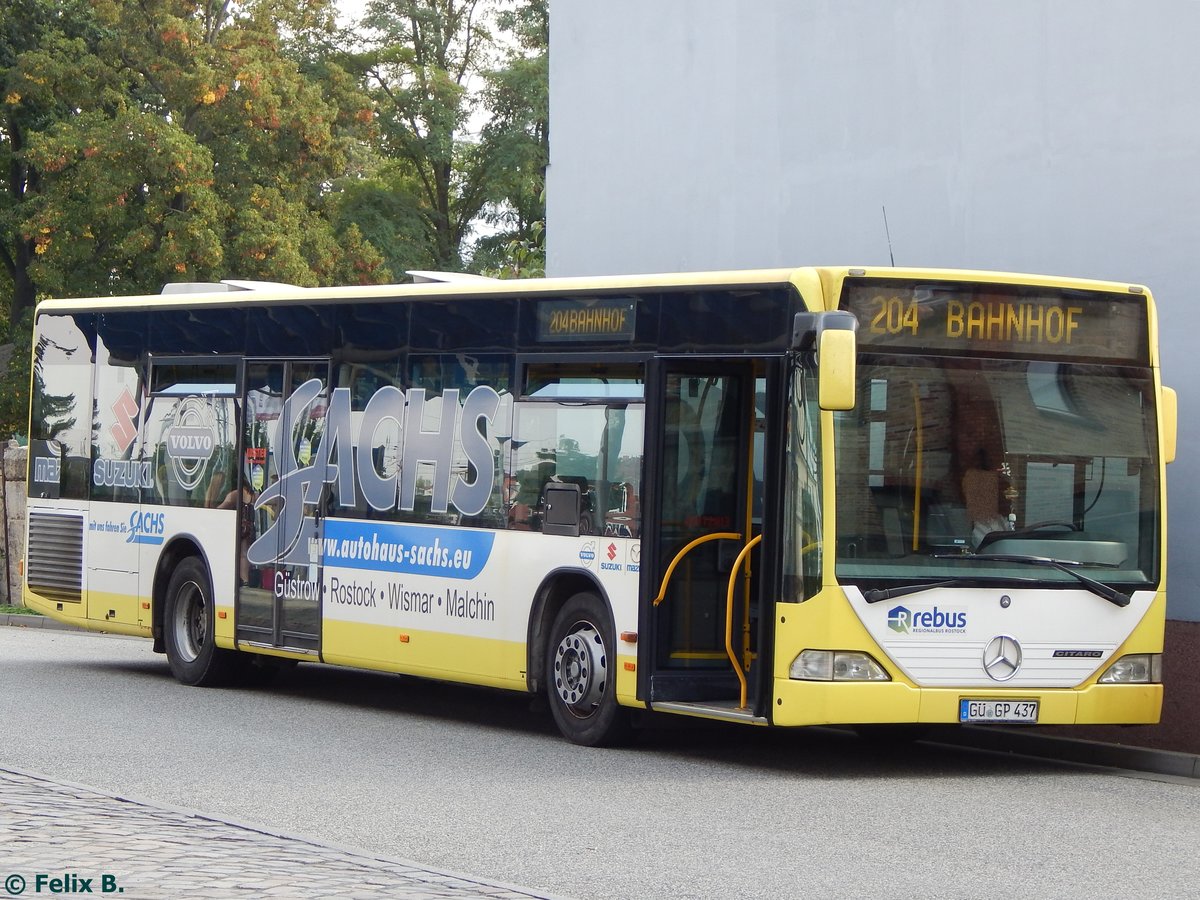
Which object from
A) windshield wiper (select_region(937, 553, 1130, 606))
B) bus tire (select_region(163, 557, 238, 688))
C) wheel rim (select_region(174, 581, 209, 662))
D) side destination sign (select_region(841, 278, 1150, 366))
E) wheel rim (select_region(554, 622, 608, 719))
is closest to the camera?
side destination sign (select_region(841, 278, 1150, 366))

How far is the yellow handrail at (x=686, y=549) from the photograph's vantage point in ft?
40.9

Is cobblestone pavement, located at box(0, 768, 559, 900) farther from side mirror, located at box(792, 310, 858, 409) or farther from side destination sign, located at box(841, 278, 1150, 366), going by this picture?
side destination sign, located at box(841, 278, 1150, 366)

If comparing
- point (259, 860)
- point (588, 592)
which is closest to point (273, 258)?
point (588, 592)

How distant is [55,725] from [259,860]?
5.68 meters

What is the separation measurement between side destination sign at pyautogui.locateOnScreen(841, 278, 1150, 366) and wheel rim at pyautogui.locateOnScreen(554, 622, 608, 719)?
2717mm

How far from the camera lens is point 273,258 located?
35781 mm

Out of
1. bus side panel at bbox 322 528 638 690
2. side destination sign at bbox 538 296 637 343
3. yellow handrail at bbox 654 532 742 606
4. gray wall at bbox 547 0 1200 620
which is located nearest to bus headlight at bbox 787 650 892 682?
yellow handrail at bbox 654 532 742 606

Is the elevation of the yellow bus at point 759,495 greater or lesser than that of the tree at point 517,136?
lesser

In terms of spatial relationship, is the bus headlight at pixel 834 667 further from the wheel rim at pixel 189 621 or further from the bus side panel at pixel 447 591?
the wheel rim at pixel 189 621

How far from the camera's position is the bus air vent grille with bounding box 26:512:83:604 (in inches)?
715

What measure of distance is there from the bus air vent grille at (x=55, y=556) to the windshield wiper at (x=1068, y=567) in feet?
30.1

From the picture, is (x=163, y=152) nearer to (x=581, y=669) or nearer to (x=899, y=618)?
(x=581, y=669)

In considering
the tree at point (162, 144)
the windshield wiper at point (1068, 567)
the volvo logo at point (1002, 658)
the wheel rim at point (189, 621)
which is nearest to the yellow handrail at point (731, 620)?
the windshield wiper at point (1068, 567)

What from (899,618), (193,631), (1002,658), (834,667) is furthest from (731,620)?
(193,631)
